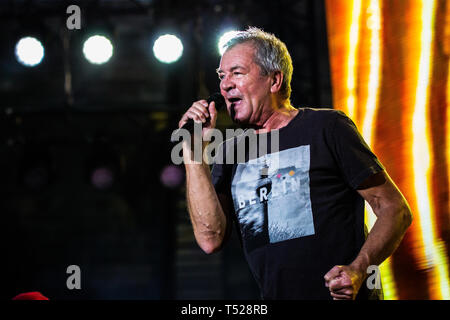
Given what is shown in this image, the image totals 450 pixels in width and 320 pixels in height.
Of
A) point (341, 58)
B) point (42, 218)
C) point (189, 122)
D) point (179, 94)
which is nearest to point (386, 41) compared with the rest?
point (341, 58)

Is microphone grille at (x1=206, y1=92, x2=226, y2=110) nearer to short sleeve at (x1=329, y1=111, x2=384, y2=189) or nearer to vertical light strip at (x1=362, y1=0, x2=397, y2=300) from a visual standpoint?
short sleeve at (x1=329, y1=111, x2=384, y2=189)

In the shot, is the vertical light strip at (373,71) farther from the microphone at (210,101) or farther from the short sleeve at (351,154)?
the microphone at (210,101)

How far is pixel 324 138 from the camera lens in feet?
5.55

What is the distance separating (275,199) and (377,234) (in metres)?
0.34

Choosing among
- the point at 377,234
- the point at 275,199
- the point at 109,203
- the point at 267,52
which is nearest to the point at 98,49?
the point at 109,203

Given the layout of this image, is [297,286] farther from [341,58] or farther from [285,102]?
[341,58]

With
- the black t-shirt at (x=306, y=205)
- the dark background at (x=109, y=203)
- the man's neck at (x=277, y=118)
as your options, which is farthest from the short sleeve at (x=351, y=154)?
the dark background at (x=109, y=203)

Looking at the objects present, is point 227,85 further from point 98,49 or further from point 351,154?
point 98,49

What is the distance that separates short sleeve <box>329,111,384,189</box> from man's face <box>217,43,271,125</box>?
308 mm

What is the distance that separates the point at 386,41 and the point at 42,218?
7213mm

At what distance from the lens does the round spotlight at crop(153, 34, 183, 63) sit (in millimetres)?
5246

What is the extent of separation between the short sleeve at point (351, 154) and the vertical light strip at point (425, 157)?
30 centimetres

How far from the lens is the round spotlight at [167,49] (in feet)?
17.2

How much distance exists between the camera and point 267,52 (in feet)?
6.33
